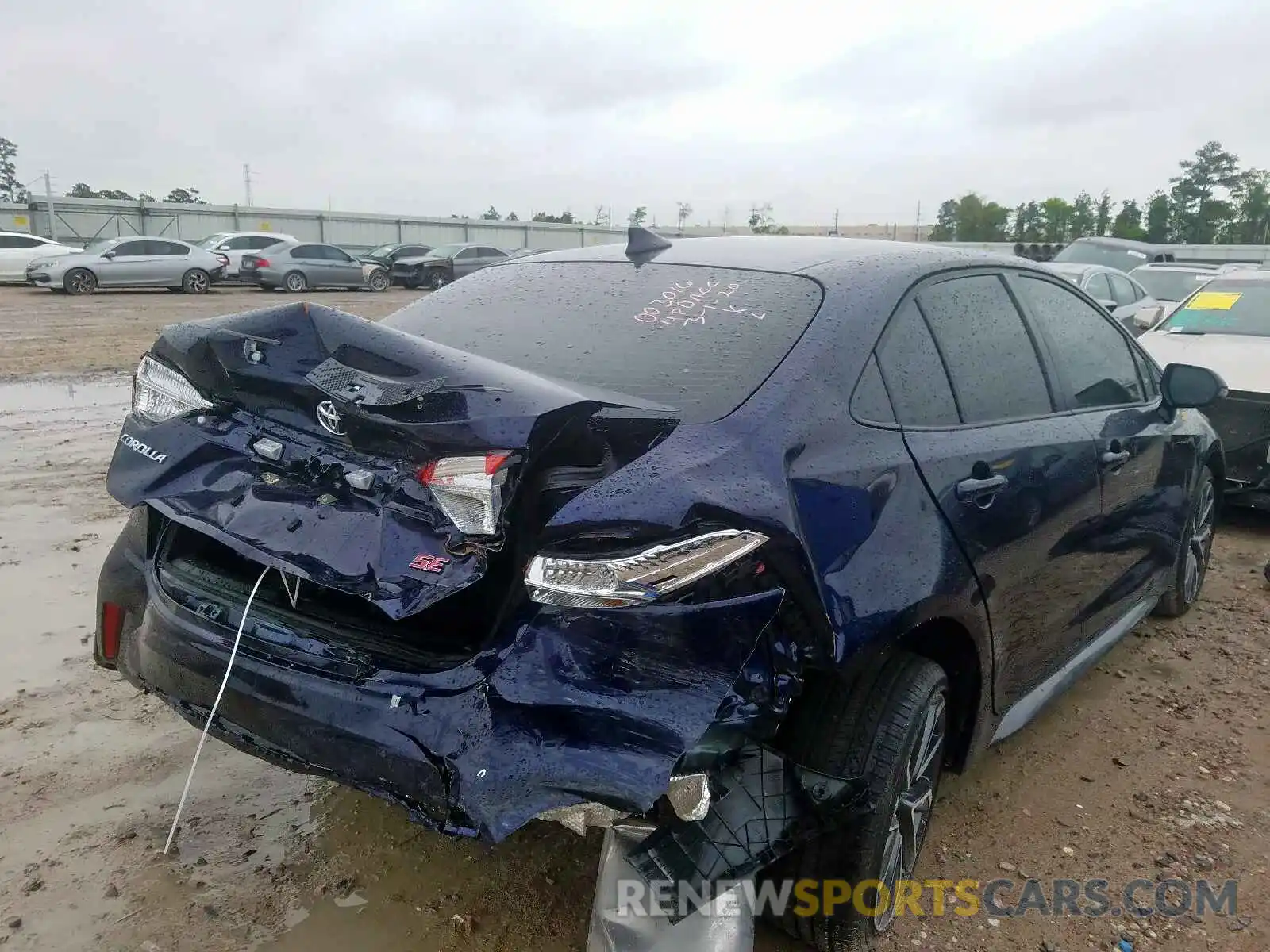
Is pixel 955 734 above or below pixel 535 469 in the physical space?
below

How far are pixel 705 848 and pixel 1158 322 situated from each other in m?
7.15

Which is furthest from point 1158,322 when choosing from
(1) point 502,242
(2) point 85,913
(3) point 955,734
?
(1) point 502,242

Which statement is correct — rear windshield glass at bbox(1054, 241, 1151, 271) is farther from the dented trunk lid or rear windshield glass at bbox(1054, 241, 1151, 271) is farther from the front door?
the front door

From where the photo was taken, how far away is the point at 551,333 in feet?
8.94

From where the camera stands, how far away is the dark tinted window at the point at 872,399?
2.31 metres

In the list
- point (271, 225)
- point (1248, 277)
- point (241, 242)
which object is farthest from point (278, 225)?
point (1248, 277)

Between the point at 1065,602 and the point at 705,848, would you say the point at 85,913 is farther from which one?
the point at 1065,602

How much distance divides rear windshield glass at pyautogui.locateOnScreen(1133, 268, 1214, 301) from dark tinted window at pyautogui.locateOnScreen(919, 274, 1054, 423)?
1087 cm

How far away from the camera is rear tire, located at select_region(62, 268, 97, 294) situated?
20.2m

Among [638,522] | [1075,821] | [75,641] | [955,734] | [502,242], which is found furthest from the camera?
[502,242]

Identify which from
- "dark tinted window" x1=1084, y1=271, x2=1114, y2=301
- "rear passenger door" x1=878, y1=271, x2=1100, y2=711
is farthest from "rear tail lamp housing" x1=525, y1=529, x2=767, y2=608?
"dark tinted window" x1=1084, y1=271, x2=1114, y2=301

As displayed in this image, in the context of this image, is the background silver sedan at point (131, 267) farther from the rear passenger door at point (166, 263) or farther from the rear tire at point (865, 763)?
the rear tire at point (865, 763)

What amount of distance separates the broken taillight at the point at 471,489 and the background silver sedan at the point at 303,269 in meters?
23.1

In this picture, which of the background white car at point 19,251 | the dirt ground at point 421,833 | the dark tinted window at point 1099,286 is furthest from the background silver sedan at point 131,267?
the dirt ground at point 421,833
